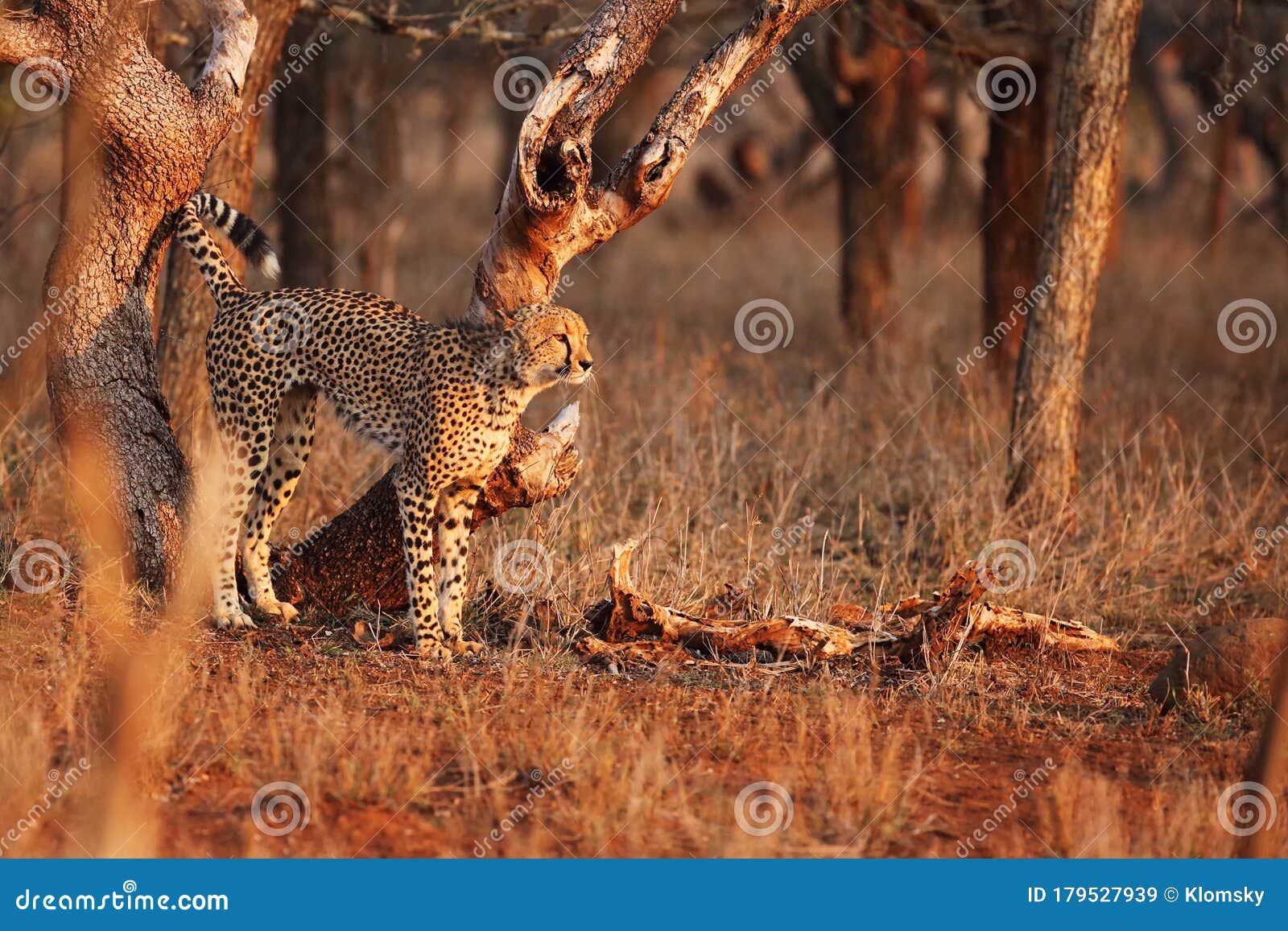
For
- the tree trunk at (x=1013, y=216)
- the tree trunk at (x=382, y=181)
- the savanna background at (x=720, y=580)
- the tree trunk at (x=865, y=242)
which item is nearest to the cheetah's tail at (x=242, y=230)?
the savanna background at (x=720, y=580)

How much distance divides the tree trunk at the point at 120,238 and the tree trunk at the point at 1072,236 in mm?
3598

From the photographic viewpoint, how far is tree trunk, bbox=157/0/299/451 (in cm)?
622

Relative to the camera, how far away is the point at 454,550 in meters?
5.08

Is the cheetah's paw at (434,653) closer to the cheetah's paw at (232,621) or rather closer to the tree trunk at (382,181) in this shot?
the cheetah's paw at (232,621)

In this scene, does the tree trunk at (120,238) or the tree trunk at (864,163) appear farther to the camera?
the tree trunk at (864,163)

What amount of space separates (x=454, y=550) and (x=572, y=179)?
1305 mm

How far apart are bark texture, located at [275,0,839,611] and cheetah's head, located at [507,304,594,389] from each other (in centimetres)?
16

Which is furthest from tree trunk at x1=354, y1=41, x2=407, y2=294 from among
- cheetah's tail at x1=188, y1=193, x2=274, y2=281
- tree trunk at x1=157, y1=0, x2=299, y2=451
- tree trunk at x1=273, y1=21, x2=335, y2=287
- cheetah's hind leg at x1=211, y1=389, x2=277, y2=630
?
cheetah's hind leg at x1=211, y1=389, x2=277, y2=630

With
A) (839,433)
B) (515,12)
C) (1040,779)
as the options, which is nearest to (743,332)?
(839,433)

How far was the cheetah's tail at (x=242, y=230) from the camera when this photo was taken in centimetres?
513

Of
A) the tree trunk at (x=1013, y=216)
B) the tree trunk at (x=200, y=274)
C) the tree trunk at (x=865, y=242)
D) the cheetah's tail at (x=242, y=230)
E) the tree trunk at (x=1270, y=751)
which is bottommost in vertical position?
the tree trunk at (x=1270, y=751)

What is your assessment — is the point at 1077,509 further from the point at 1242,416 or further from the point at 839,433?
the point at 1242,416

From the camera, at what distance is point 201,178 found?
5141mm

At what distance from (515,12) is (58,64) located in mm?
3112
